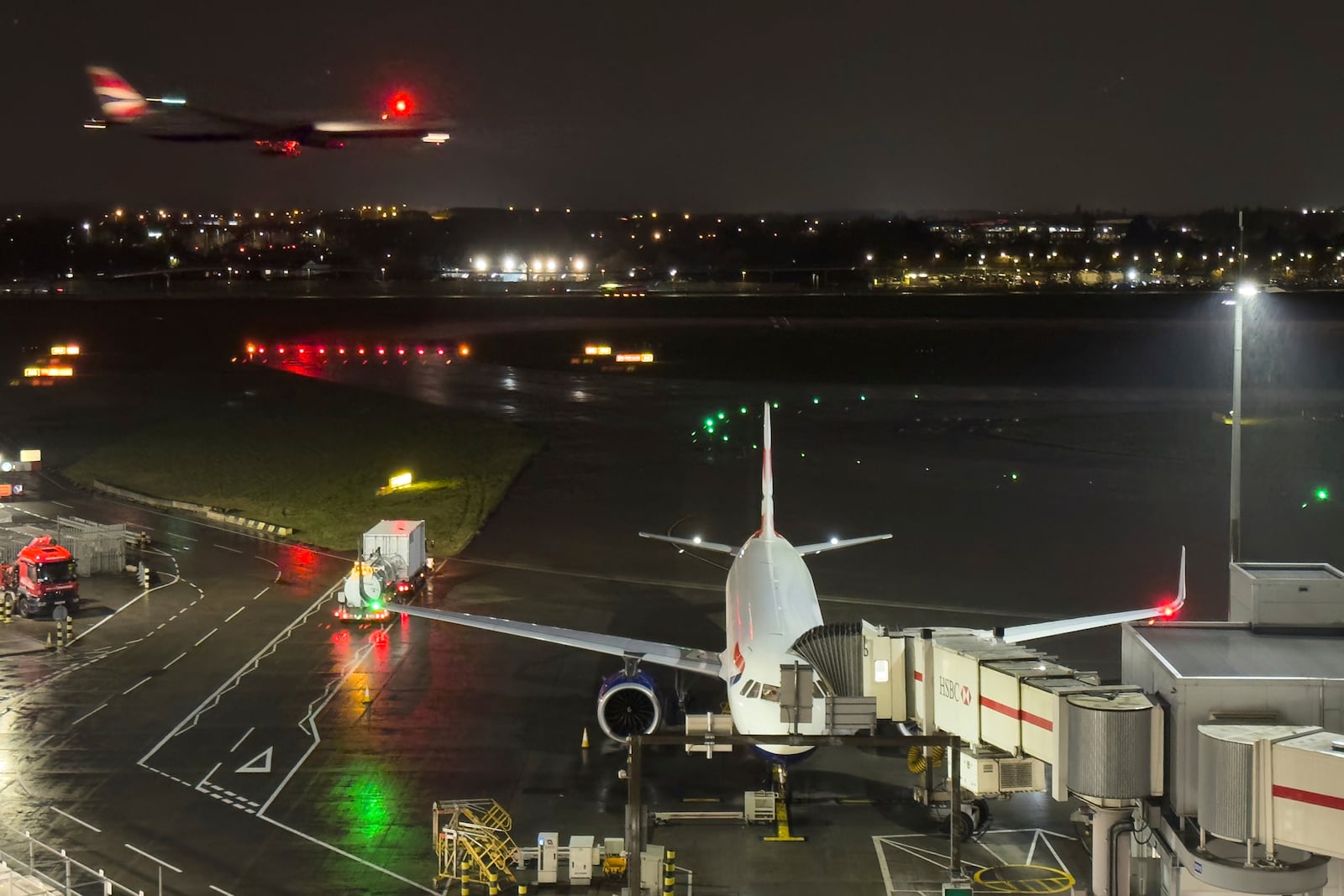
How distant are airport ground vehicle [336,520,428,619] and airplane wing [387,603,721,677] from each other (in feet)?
31.8

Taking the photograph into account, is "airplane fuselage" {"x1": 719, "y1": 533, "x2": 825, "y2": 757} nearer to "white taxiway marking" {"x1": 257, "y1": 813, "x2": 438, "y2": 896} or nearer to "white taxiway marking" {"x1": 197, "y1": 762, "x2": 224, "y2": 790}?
"white taxiway marking" {"x1": 257, "y1": 813, "x2": 438, "y2": 896}

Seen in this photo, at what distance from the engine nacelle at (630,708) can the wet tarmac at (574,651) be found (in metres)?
0.65

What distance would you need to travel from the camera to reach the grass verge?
61.6m

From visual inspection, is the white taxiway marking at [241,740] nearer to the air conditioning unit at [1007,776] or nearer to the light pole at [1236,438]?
the air conditioning unit at [1007,776]

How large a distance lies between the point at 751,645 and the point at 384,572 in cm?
2052

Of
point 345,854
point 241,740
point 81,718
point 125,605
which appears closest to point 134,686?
point 81,718

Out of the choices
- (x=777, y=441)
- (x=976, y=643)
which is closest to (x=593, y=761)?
(x=976, y=643)

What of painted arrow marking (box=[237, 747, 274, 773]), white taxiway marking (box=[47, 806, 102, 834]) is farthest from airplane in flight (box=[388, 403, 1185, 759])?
white taxiway marking (box=[47, 806, 102, 834])

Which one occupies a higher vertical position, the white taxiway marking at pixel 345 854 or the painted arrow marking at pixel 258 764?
the painted arrow marking at pixel 258 764

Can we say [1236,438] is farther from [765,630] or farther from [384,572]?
[384,572]

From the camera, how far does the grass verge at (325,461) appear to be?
202 ft

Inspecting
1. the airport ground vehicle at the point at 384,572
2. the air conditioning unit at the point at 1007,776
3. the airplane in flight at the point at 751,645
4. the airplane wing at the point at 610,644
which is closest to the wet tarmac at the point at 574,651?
the airport ground vehicle at the point at 384,572

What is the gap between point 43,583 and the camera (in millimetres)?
44500

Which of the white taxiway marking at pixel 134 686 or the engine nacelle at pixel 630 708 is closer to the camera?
the engine nacelle at pixel 630 708
